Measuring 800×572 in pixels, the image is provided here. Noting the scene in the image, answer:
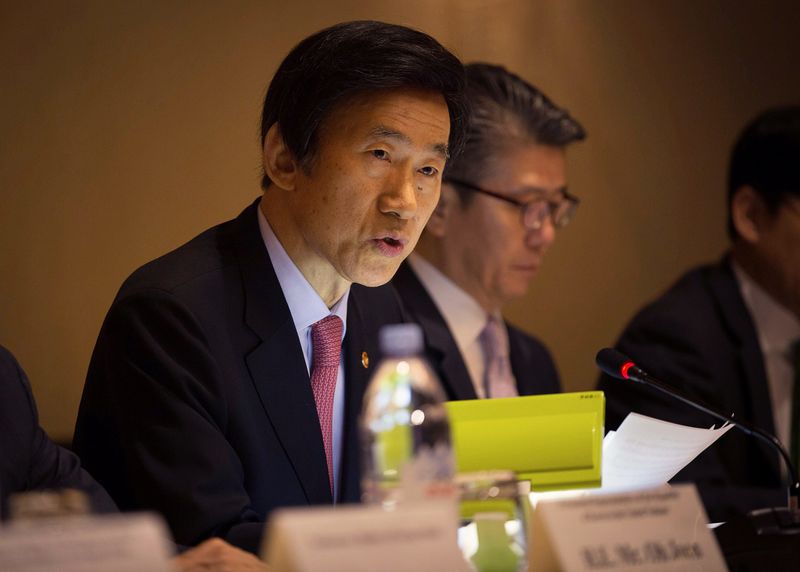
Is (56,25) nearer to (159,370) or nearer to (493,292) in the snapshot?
(493,292)

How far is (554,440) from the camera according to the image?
1.67 metres

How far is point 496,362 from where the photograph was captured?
10.3 feet

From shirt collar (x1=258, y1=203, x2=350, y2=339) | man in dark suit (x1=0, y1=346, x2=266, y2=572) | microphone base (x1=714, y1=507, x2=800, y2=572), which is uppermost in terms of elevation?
shirt collar (x1=258, y1=203, x2=350, y2=339)

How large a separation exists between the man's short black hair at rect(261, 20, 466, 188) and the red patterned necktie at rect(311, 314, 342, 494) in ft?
1.01

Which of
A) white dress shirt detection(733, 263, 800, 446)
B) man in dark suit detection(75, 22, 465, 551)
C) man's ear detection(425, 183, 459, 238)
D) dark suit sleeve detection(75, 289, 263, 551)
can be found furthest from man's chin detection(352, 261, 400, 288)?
white dress shirt detection(733, 263, 800, 446)

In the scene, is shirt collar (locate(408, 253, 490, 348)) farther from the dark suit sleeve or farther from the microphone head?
the dark suit sleeve

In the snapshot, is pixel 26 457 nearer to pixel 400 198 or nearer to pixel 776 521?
pixel 400 198

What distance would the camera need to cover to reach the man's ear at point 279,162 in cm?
218

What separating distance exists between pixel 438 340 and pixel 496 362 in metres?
0.28

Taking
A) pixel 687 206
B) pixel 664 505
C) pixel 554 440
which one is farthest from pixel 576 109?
pixel 664 505

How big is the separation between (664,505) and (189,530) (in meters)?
0.76

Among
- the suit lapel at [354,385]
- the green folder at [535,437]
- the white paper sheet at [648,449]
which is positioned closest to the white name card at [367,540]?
the green folder at [535,437]

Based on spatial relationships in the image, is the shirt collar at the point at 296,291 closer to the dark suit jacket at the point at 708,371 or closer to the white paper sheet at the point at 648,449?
the white paper sheet at the point at 648,449

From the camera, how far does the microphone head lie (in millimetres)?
1892
